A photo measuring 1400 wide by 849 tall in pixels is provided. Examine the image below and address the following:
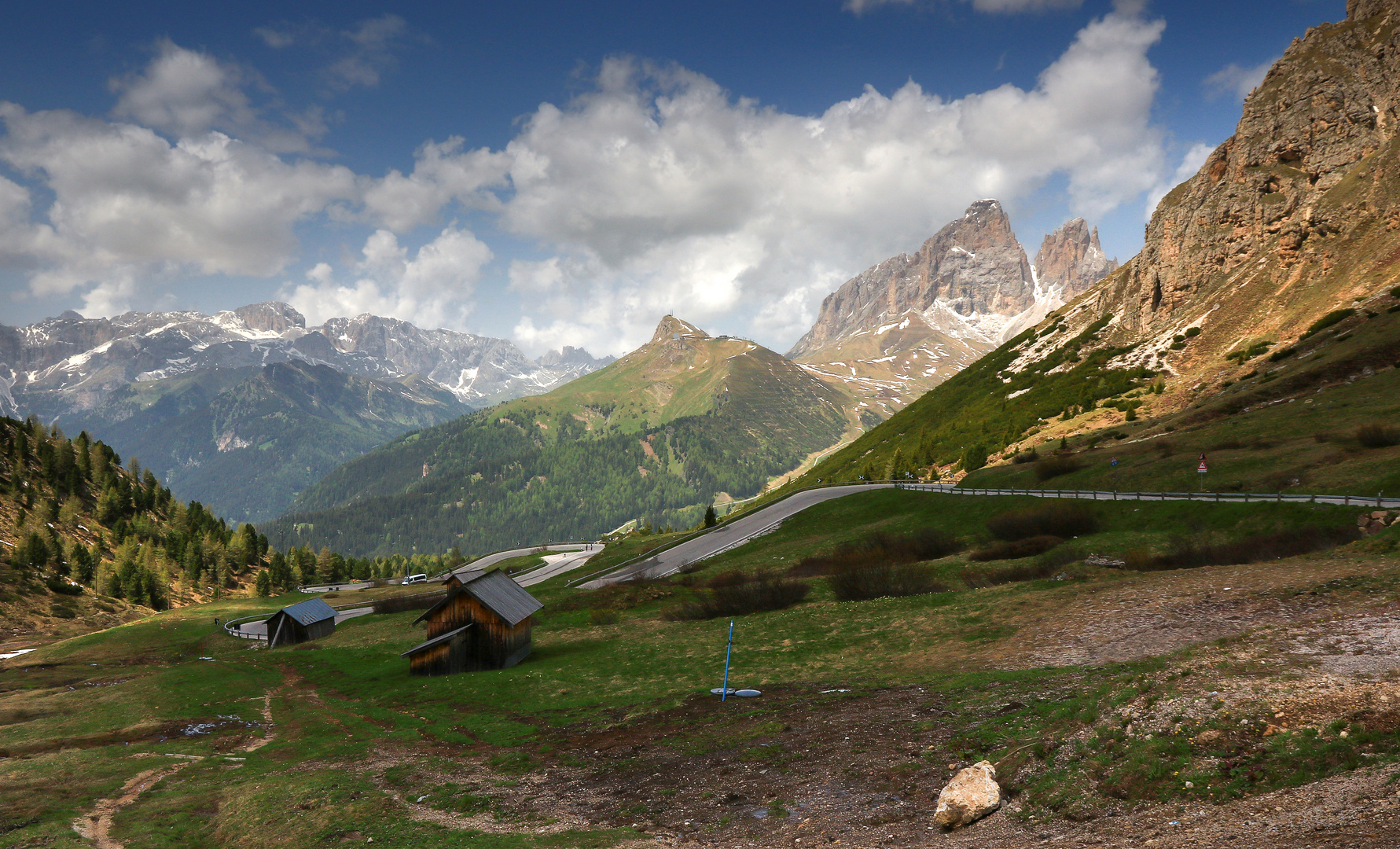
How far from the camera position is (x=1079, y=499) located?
51.9m

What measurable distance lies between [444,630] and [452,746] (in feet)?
70.1

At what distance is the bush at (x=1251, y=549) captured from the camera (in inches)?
1272

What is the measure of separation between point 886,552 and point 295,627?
219ft

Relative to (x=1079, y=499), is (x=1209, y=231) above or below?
above

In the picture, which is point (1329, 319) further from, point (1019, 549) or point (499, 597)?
point (499, 597)

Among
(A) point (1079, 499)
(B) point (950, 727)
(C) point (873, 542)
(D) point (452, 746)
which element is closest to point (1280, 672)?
(B) point (950, 727)

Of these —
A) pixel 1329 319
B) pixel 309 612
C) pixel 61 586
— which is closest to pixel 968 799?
pixel 309 612

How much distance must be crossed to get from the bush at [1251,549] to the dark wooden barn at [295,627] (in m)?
81.6

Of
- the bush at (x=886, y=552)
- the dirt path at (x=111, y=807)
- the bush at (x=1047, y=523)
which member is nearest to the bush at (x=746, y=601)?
the bush at (x=886, y=552)

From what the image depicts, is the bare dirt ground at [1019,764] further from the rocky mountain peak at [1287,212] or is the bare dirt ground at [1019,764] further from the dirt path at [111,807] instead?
the rocky mountain peak at [1287,212]

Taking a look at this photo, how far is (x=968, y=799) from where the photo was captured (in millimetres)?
13422

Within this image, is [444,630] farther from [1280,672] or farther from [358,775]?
[1280,672]

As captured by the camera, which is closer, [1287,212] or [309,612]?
[309,612]

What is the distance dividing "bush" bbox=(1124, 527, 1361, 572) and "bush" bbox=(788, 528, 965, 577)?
1777 cm
